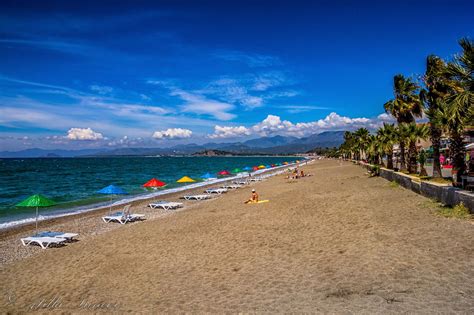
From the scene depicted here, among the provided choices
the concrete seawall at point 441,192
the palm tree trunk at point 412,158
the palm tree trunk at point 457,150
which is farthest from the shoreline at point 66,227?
the palm tree trunk at point 412,158

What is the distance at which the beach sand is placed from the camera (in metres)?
6.38

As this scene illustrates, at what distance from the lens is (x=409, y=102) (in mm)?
25266

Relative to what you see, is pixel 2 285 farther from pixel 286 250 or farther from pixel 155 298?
pixel 286 250

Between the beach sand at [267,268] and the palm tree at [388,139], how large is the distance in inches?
763

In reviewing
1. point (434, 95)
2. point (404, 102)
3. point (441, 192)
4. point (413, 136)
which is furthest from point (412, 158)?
point (441, 192)

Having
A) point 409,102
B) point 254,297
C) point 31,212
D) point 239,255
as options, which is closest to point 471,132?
point 409,102

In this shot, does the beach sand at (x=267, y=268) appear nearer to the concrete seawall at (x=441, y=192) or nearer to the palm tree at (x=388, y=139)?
the concrete seawall at (x=441, y=192)

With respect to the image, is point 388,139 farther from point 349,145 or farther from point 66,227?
point 349,145

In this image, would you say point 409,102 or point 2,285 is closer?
point 2,285

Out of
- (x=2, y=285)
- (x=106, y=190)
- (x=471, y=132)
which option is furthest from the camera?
(x=106, y=190)

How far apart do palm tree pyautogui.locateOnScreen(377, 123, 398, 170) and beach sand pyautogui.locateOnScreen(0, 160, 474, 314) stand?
763 inches

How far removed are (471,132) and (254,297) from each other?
544 inches

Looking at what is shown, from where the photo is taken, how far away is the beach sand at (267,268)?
638 centimetres

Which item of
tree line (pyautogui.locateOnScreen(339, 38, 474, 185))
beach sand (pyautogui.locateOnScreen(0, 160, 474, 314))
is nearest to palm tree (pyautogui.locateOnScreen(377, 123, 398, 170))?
tree line (pyautogui.locateOnScreen(339, 38, 474, 185))
